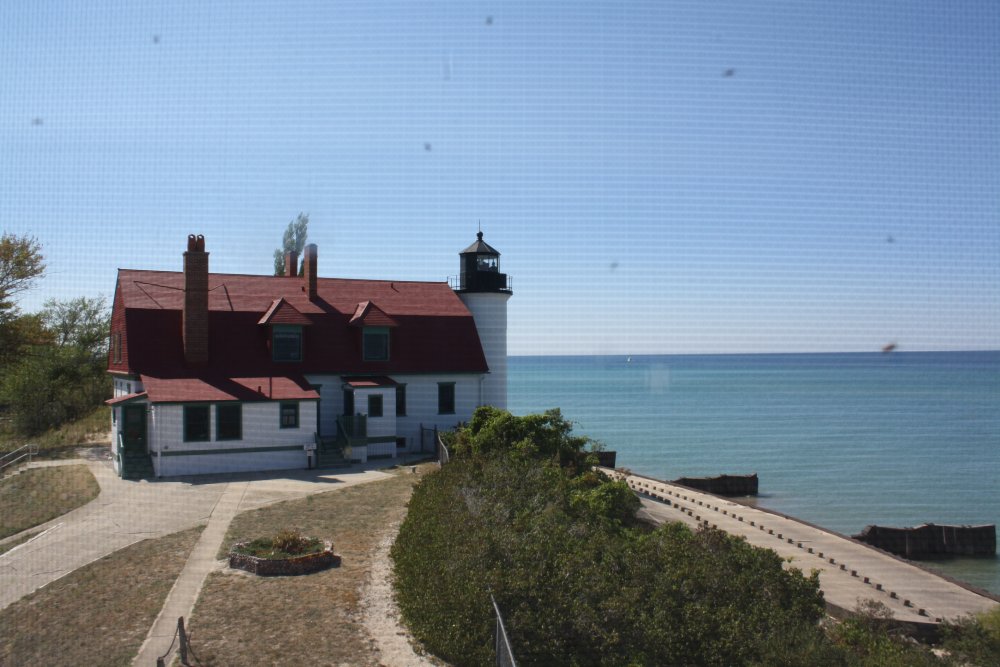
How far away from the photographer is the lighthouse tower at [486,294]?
29.4m

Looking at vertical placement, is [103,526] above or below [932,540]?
above

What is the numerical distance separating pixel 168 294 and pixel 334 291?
19.5 ft

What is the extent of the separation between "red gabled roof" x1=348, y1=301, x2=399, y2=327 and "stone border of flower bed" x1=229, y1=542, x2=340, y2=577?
14098 millimetres

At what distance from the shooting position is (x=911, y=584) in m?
17.0

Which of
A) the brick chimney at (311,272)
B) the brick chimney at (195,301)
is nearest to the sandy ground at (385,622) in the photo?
the brick chimney at (195,301)

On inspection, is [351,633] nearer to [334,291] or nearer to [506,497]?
[506,497]

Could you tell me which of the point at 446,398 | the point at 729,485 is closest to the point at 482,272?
the point at 446,398

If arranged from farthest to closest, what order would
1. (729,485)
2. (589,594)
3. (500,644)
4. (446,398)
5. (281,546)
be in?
(729,485)
(446,398)
(281,546)
(589,594)
(500,644)

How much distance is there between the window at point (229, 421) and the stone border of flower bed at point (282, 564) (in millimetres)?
9586

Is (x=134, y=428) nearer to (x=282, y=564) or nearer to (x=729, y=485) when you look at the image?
(x=282, y=564)

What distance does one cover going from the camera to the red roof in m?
23.0

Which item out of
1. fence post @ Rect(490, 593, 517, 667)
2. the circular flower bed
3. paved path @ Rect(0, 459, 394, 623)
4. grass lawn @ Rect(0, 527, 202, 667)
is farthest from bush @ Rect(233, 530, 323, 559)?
fence post @ Rect(490, 593, 517, 667)

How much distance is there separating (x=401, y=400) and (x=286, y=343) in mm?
4508

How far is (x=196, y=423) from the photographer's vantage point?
68.5 feet
